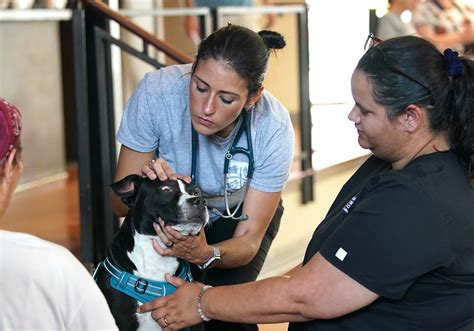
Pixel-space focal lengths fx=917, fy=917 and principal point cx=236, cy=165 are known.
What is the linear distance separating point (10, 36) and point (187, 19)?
1.44 meters

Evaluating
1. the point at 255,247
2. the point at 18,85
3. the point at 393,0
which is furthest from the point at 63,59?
the point at 255,247

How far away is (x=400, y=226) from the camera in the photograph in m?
2.07

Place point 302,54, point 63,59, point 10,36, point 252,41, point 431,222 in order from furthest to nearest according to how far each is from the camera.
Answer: point 63,59
point 10,36
point 302,54
point 252,41
point 431,222

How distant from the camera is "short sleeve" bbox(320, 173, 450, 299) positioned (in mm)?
2070

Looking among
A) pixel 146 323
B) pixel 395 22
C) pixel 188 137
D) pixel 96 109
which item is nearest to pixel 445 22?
pixel 395 22

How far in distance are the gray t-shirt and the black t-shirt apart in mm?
661

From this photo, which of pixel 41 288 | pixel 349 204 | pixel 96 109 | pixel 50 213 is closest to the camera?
pixel 41 288

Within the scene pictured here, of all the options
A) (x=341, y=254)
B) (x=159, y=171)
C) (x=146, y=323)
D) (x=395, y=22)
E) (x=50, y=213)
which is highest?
(x=395, y=22)

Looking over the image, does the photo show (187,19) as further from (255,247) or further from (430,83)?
(430,83)

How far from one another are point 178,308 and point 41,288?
2.75ft

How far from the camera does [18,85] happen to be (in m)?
6.21

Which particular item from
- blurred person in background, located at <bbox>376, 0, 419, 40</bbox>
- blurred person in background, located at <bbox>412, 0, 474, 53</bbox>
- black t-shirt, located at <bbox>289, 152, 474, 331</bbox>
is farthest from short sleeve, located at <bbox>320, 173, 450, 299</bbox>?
blurred person in background, located at <bbox>412, 0, 474, 53</bbox>

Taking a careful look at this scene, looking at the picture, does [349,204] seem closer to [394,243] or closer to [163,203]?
[394,243]

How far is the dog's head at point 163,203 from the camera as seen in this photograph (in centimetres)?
254
